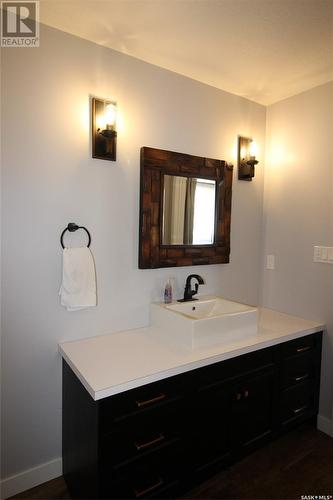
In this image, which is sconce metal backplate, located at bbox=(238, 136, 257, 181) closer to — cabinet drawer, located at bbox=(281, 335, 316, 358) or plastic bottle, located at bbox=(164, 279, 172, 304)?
plastic bottle, located at bbox=(164, 279, 172, 304)

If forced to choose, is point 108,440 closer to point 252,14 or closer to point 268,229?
point 268,229

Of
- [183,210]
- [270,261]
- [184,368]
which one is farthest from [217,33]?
[184,368]

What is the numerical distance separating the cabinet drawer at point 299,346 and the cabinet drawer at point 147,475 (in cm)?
90

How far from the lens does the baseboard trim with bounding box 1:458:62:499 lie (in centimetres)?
157

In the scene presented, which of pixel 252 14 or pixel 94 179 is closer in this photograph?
pixel 252 14

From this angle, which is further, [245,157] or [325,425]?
[245,157]

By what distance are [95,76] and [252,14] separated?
90 centimetres

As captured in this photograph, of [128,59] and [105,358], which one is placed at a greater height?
[128,59]

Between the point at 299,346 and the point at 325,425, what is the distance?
68 cm

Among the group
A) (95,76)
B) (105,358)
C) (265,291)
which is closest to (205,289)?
(265,291)

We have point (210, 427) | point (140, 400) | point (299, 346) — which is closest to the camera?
point (140, 400)

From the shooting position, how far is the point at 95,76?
5.65 feet

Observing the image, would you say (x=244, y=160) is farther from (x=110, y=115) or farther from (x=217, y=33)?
(x=110, y=115)

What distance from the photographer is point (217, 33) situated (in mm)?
1634
